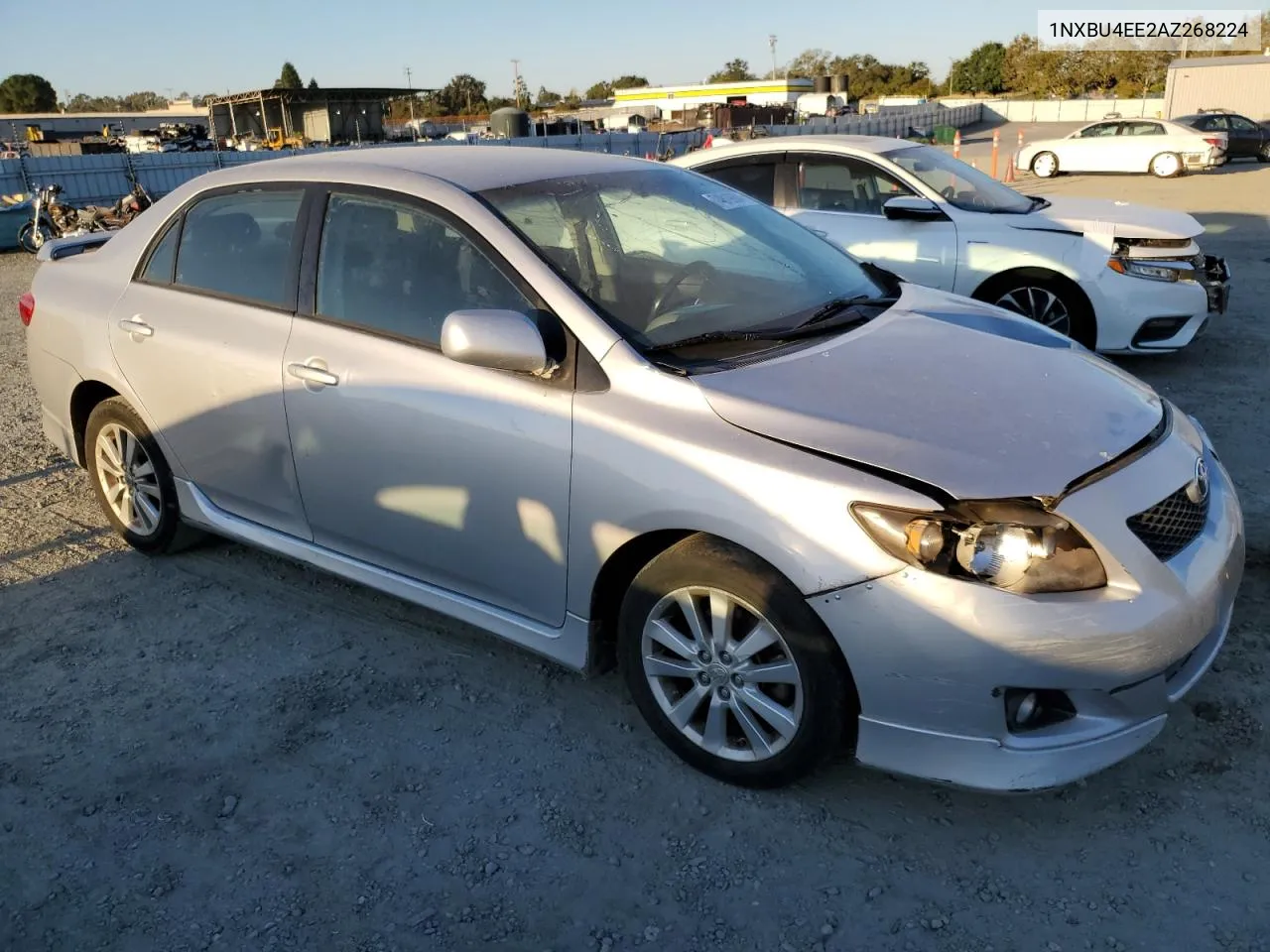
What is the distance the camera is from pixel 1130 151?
2362 centimetres

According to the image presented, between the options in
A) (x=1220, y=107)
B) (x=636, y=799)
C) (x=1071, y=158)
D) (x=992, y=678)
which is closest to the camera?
(x=992, y=678)

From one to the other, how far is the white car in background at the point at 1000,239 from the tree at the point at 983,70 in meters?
88.9

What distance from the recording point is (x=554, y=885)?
247cm

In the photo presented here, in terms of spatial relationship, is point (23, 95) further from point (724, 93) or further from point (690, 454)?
point (690, 454)

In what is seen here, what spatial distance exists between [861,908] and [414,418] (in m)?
1.87

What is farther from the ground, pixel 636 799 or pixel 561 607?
pixel 561 607

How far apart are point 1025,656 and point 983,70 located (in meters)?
99.2

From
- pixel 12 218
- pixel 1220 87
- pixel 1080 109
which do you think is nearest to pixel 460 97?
pixel 1080 109

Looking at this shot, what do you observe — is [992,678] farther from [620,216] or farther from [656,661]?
[620,216]

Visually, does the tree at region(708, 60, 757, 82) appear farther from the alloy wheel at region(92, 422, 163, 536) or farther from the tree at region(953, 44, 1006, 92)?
the alloy wheel at region(92, 422, 163, 536)

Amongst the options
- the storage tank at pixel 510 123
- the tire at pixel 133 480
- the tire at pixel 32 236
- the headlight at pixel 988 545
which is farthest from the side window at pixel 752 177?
the storage tank at pixel 510 123

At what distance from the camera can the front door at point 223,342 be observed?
11.5 ft

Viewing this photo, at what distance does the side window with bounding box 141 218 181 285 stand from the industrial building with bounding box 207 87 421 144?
186 ft

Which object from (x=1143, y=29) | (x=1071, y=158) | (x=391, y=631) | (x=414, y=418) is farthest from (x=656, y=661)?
(x=1143, y=29)
